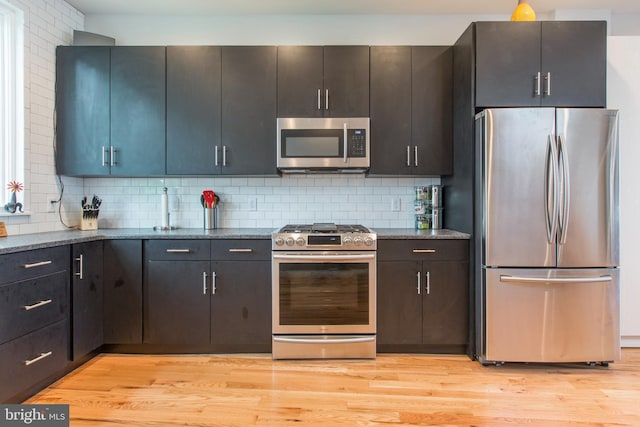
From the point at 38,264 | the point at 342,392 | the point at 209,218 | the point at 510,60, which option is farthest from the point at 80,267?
the point at 510,60

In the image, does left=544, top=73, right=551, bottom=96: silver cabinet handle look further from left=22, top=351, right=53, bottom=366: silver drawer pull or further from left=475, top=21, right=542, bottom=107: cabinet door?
left=22, top=351, right=53, bottom=366: silver drawer pull

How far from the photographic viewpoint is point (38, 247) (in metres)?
2.11

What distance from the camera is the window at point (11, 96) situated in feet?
8.65

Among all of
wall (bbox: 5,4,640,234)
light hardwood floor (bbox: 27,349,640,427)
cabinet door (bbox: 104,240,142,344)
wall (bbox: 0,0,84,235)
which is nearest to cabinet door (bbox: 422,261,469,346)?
light hardwood floor (bbox: 27,349,640,427)

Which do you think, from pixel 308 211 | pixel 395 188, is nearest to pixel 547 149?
pixel 395 188

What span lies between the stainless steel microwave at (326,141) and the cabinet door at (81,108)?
1.49 meters

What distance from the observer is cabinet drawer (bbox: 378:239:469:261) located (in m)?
2.72

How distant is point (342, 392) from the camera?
2229 mm

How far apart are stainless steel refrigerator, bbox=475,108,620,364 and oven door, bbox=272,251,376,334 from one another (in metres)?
0.87

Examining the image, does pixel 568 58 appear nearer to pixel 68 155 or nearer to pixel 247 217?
pixel 247 217

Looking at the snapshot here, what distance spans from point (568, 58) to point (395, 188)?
159 cm

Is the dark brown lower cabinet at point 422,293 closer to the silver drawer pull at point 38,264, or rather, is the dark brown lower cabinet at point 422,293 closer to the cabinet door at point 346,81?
the cabinet door at point 346,81

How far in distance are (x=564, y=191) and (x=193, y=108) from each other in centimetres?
285

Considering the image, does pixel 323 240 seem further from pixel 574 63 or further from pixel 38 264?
pixel 574 63
